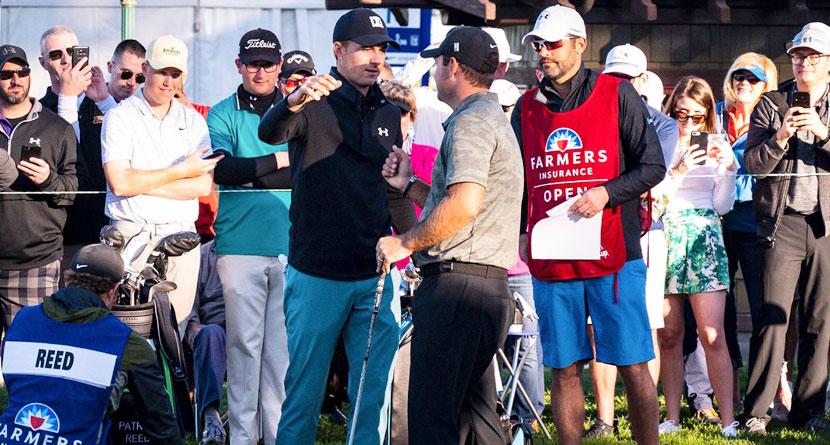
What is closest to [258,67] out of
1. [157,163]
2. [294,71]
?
[157,163]

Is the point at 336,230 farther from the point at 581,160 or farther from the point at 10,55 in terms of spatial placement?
the point at 10,55

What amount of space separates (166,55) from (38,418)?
2.71 metres

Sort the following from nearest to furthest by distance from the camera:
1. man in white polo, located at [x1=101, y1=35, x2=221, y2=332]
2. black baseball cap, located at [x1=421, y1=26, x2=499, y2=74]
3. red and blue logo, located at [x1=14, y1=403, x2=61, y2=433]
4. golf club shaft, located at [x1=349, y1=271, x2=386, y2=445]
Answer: red and blue logo, located at [x1=14, y1=403, x2=61, y2=433] < black baseball cap, located at [x1=421, y1=26, x2=499, y2=74] < golf club shaft, located at [x1=349, y1=271, x2=386, y2=445] < man in white polo, located at [x1=101, y1=35, x2=221, y2=332]

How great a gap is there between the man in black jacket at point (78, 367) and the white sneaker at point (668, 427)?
3585 millimetres

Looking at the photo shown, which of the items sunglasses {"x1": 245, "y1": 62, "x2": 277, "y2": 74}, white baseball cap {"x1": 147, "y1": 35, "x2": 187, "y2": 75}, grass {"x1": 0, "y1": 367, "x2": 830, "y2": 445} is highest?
white baseball cap {"x1": 147, "y1": 35, "x2": 187, "y2": 75}

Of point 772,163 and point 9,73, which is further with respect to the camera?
point 772,163

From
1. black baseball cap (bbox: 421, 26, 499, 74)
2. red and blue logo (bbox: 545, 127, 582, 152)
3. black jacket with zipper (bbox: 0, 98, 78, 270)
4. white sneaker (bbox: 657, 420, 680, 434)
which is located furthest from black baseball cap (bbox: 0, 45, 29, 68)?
white sneaker (bbox: 657, 420, 680, 434)

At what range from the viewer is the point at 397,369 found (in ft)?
21.2

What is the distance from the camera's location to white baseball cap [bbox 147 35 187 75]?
22.2 feet

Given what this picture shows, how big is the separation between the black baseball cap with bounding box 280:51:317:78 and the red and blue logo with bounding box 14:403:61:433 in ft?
11.5

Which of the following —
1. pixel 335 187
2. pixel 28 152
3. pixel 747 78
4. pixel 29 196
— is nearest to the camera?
pixel 335 187

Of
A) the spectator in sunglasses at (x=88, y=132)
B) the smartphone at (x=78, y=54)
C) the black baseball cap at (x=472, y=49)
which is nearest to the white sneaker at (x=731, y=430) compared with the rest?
the black baseball cap at (x=472, y=49)

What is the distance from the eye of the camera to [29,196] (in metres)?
7.13

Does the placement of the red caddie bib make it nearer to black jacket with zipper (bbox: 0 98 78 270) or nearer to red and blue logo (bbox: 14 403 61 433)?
Answer: red and blue logo (bbox: 14 403 61 433)
